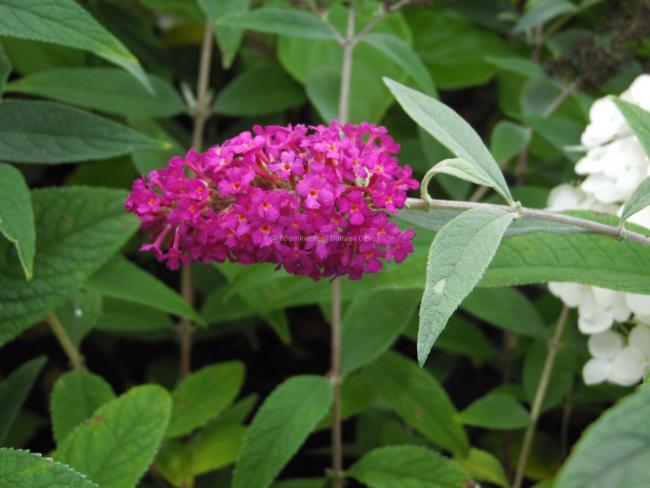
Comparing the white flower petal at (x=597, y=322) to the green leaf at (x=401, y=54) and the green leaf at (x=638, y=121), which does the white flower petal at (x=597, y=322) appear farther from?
the green leaf at (x=401, y=54)

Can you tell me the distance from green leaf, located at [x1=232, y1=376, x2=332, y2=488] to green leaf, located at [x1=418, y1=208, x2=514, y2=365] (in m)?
0.49

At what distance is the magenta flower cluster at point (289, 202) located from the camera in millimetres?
949

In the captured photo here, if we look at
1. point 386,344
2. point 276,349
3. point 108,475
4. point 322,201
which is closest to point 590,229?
point 322,201

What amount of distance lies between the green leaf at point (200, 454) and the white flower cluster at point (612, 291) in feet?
1.92

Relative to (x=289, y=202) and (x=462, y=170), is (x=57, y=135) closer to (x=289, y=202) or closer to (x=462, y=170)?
(x=289, y=202)

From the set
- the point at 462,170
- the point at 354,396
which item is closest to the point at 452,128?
the point at 462,170

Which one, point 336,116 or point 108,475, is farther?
point 336,116

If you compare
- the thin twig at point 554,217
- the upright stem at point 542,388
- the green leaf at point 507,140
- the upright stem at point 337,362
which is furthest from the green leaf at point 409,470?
the green leaf at point 507,140

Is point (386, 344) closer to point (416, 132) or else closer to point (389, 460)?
point (389, 460)

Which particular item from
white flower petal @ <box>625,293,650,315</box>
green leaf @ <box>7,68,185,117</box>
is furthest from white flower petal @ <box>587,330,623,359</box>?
green leaf @ <box>7,68,185,117</box>

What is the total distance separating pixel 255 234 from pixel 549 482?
2.06ft

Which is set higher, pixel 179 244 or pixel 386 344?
pixel 179 244

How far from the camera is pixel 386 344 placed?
4.33ft

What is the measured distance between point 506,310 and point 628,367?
0.27m
